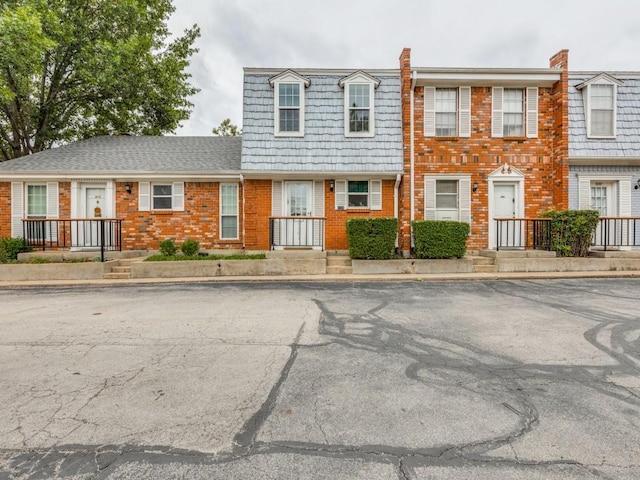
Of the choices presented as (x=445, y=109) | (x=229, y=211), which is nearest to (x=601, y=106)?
(x=445, y=109)

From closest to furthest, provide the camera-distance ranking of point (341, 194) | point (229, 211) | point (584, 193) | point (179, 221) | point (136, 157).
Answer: point (584, 193)
point (341, 194)
point (179, 221)
point (229, 211)
point (136, 157)

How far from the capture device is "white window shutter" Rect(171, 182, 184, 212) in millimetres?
12273

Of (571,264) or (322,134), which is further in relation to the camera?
(322,134)

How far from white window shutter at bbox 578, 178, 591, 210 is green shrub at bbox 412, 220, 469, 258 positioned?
16.3ft

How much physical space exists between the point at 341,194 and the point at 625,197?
33.2 feet

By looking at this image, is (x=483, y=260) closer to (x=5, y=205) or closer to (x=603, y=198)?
(x=603, y=198)

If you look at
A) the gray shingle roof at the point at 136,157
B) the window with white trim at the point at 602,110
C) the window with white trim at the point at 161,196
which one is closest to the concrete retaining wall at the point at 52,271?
the window with white trim at the point at 161,196

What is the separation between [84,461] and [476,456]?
2.45 m

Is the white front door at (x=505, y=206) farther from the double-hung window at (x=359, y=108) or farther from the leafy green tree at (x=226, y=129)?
the leafy green tree at (x=226, y=129)

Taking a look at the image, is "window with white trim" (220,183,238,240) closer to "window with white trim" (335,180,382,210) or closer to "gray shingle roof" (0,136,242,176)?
"gray shingle roof" (0,136,242,176)

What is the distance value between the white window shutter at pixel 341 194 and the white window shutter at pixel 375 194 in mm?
939

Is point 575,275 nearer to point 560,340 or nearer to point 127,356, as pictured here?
point 560,340

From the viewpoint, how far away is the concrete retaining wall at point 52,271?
9359 millimetres

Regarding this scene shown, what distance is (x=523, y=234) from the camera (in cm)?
1184
